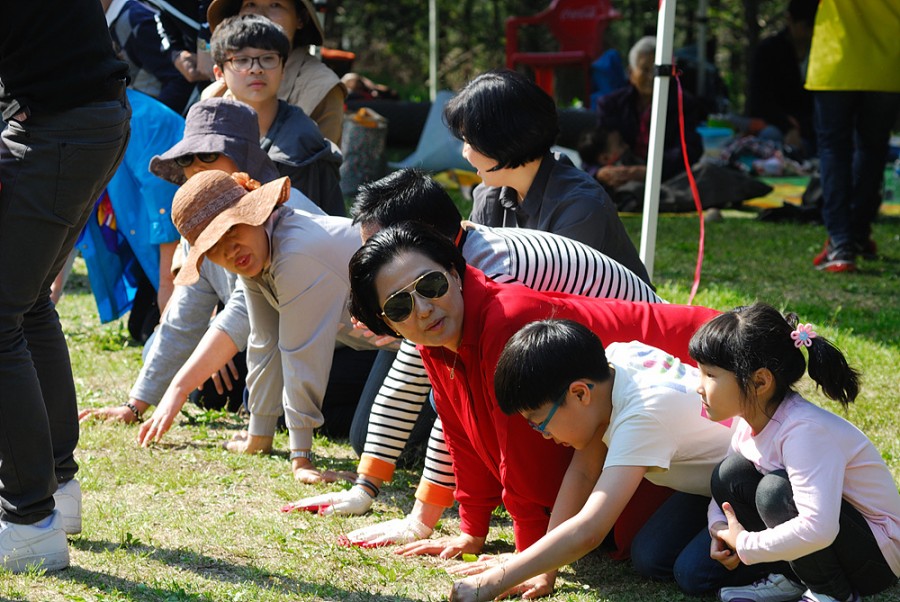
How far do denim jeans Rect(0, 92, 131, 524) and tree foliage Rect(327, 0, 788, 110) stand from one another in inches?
568

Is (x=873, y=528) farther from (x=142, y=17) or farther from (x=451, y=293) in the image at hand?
(x=142, y=17)

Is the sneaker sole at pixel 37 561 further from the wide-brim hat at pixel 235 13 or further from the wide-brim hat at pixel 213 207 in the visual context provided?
the wide-brim hat at pixel 235 13

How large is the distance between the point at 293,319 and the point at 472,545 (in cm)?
91

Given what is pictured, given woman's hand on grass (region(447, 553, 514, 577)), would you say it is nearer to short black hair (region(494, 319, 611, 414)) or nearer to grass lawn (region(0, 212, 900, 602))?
grass lawn (region(0, 212, 900, 602))

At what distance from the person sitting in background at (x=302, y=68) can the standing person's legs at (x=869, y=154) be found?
2.90m

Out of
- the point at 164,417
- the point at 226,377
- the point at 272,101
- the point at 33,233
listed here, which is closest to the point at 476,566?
the point at 33,233

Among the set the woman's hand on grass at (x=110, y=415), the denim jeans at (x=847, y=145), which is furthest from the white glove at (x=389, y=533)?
the denim jeans at (x=847, y=145)

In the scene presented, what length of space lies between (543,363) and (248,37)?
247cm

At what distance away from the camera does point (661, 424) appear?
238 centimetres

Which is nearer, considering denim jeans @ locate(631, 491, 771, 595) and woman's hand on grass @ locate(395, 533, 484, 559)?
denim jeans @ locate(631, 491, 771, 595)

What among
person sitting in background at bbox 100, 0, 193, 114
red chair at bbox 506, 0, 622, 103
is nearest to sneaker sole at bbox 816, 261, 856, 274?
person sitting in background at bbox 100, 0, 193, 114

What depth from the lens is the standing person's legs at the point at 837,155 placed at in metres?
5.96

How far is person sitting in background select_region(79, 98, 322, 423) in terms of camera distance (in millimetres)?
3707

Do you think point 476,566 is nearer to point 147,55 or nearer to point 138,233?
point 138,233
